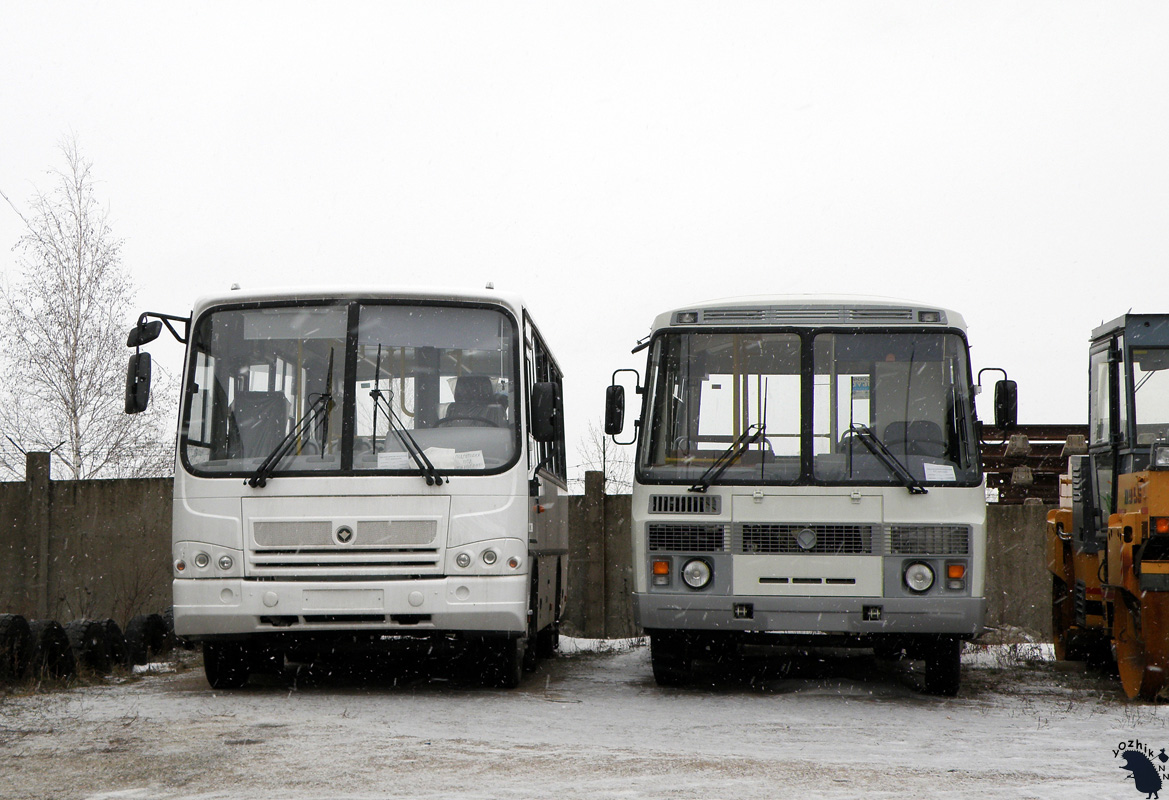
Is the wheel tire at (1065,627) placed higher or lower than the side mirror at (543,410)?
lower

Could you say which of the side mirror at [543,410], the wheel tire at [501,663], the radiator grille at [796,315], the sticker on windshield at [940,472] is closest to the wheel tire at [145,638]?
the wheel tire at [501,663]

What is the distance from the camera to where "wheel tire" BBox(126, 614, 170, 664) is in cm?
1230

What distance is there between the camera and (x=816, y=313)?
1044cm

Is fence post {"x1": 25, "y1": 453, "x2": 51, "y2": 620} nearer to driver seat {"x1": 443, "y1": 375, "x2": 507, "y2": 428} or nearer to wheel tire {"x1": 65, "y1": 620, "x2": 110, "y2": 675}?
wheel tire {"x1": 65, "y1": 620, "x2": 110, "y2": 675}

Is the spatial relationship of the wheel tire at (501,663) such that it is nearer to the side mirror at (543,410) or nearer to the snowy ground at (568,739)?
the snowy ground at (568,739)

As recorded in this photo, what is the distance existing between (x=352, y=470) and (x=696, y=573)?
8.46ft

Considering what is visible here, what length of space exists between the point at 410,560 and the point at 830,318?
142 inches

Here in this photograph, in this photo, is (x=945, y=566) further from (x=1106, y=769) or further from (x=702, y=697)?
(x=1106, y=769)

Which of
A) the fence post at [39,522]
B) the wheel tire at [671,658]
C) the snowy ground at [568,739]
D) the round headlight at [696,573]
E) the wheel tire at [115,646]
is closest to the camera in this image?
the snowy ground at [568,739]

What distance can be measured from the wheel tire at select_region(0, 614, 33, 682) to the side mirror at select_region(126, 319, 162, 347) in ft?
6.97

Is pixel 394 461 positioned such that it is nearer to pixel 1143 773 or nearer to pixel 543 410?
pixel 543 410

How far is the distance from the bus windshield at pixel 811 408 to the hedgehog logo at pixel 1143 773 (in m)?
2.92

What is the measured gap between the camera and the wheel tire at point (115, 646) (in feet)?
37.9
